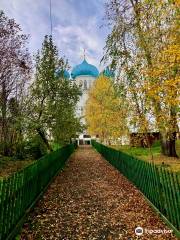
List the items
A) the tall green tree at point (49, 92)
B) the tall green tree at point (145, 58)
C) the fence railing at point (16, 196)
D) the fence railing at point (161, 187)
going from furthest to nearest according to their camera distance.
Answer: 1. the tall green tree at point (49, 92)
2. the tall green tree at point (145, 58)
3. the fence railing at point (161, 187)
4. the fence railing at point (16, 196)

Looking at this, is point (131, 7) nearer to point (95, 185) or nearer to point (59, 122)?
point (59, 122)

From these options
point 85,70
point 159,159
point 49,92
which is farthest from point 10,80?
point 85,70

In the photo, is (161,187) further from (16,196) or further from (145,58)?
(145,58)

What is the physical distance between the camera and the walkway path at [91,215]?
646 cm

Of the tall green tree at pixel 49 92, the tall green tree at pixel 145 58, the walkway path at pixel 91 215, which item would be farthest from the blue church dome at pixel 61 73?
the walkway path at pixel 91 215

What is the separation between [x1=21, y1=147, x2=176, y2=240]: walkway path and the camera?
6457 millimetres

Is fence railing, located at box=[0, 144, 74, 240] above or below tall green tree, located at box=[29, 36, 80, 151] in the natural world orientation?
below

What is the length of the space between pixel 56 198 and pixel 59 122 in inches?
413

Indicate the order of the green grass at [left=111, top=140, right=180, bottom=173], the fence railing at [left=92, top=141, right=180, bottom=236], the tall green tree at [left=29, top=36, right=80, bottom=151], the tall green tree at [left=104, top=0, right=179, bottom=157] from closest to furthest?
the fence railing at [left=92, top=141, right=180, bottom=236], the tall green tree at [left=104, top=0, right=179, bottom=157], the green grass at [left=111, top=140, right=180, bottom=173], the tall green tree at [left=29, top=36, right=80, bottom=151]

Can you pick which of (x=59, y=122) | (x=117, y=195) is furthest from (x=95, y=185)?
(x=59, y=122)

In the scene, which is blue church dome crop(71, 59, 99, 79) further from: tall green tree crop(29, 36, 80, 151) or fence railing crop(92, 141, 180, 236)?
fence railing crop(92, 141, 180, 236)
